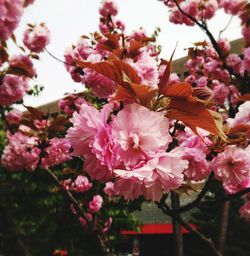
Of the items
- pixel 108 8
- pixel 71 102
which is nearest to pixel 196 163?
pixel 71 102

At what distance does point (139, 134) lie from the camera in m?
0.96

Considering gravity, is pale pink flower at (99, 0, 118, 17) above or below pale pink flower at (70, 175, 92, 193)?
above

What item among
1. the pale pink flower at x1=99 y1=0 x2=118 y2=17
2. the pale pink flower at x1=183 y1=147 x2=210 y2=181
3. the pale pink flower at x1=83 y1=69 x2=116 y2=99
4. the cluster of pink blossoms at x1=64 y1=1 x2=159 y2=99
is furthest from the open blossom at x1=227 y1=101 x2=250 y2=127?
the pale pink flower at x1=99 y1=0 x2=118 y2=17

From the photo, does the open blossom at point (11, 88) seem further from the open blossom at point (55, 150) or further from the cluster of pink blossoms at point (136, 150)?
the cluster of pink blossoms at point (136, 150)

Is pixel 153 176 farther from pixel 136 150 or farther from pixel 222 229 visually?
pixel 222 229

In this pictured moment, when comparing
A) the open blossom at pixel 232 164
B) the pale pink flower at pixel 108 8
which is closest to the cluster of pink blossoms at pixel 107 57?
the open blossom at pixel 232 164

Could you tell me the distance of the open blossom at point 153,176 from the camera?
927 mm

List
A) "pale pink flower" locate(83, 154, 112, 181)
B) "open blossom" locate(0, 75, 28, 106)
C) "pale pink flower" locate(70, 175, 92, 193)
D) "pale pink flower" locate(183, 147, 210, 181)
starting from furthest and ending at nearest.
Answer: "pale pink flower" locate(70, 175, 92, 193)
"open blossom" locate(0, 75, 28, 106)
"pale pink flower" locate(183, 147, 210, 181)
"pale pink flower" locate(83, 154, 112, 181)

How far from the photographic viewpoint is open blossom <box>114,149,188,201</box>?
93 cm

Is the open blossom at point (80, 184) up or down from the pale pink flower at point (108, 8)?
down

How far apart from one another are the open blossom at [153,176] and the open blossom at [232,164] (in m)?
0.69

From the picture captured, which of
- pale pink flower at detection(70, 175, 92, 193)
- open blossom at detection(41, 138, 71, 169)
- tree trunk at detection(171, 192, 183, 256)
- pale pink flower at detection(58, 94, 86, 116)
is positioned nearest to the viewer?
open blossom at detection(41, 138, 71, 169)

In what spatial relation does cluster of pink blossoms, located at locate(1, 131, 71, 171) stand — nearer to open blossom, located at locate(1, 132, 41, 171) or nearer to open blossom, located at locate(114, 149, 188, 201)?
open blossom, located at locate(1, 132, 41, 171)

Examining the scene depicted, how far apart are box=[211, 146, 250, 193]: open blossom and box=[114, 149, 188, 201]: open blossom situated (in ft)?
2.26
